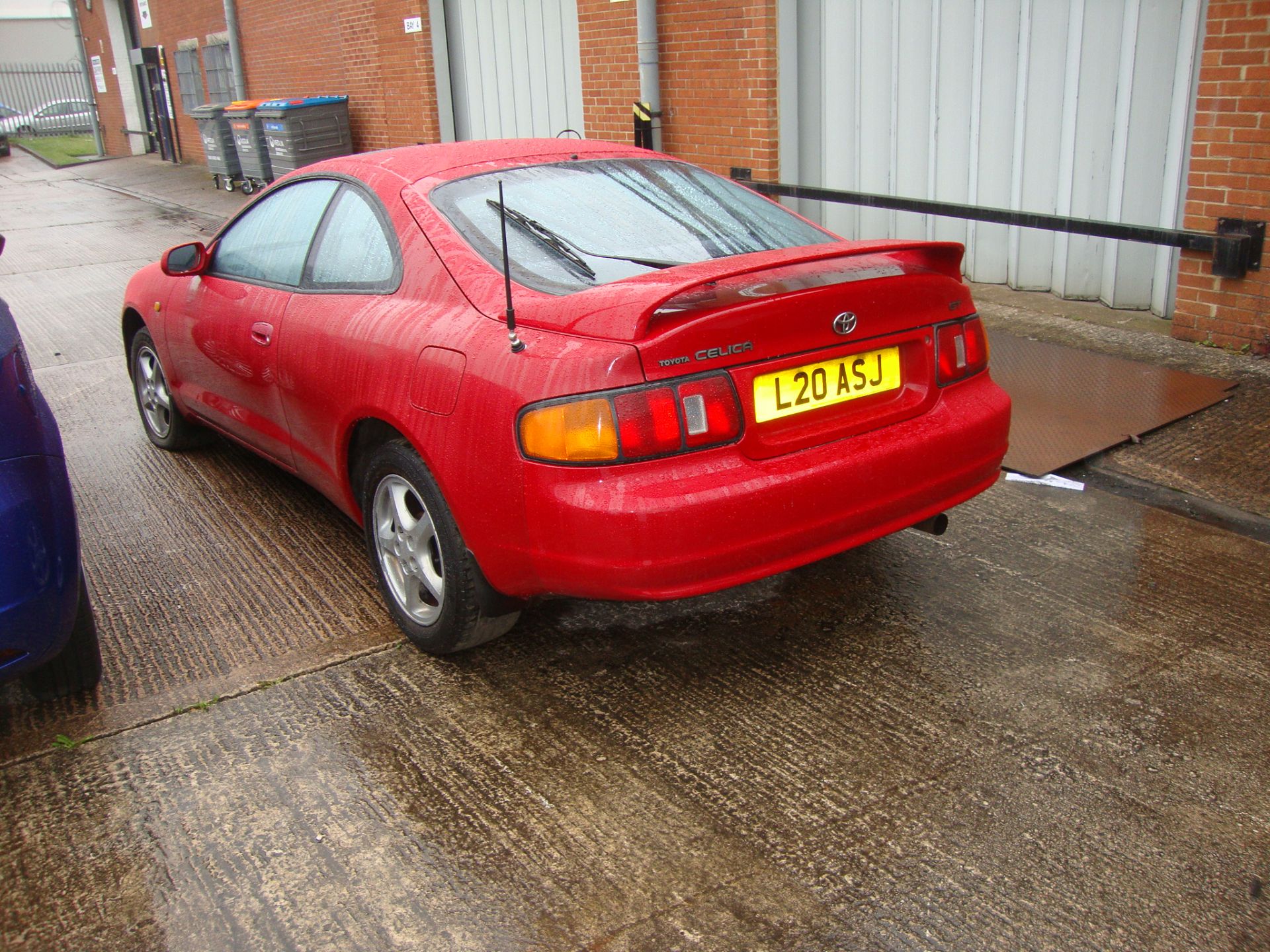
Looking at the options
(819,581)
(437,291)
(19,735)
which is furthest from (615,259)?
(19,735)

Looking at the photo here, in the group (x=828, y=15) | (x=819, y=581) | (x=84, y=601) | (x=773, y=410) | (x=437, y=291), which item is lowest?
(x=819, y=581)

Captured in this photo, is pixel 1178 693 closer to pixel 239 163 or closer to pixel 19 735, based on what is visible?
pixel 19 735

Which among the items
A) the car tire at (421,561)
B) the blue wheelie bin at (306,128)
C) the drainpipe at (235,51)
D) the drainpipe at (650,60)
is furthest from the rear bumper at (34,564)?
the drainpipe at (235,51)

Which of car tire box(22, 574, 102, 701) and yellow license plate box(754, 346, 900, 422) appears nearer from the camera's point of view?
yellow license plate box(754, 346, 900, 422)

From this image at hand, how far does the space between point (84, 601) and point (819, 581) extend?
2.32 m

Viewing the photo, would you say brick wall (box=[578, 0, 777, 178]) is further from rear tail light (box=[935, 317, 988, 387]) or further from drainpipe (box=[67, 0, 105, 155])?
drainpipe (box=[67, 0, 105, 155])

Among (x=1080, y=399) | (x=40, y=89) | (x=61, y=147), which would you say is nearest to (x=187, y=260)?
(x=1080, y=399)

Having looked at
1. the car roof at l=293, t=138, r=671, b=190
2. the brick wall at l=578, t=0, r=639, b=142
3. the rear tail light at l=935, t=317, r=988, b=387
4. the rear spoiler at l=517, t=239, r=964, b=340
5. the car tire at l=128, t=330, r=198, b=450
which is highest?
the brick wall at l=578, t=0, r=639, b=142

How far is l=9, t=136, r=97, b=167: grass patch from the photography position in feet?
90.5

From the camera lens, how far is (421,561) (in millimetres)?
3336

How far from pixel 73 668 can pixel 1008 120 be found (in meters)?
6.48

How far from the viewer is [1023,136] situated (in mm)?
7230

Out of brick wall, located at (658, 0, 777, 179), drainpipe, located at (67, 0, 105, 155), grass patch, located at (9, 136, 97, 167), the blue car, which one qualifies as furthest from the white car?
the blue car

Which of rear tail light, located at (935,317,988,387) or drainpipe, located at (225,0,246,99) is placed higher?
drainpipe, located at (225,0,246,99)
